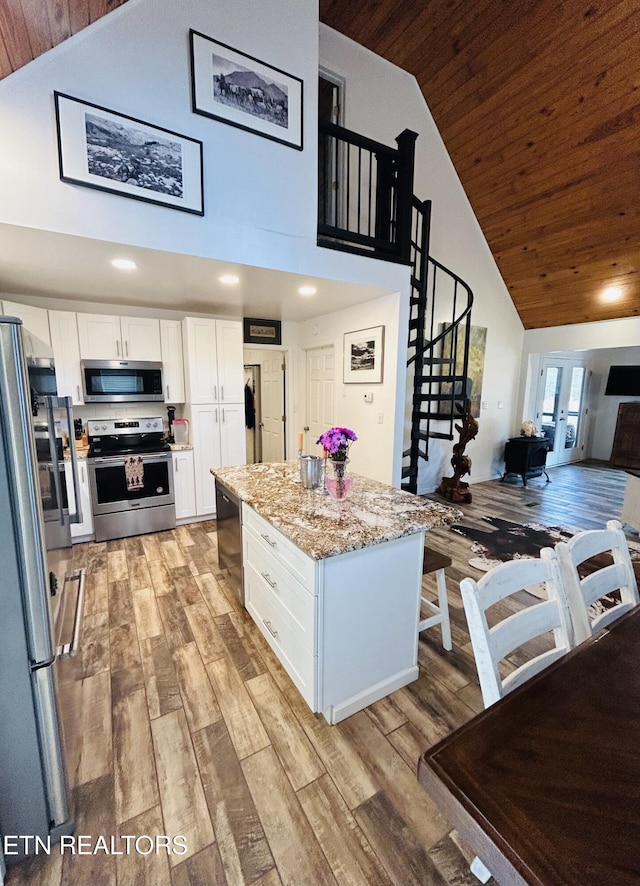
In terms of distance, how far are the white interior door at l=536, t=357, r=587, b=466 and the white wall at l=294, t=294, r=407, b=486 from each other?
423 centimetres

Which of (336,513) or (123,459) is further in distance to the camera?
(123,459)

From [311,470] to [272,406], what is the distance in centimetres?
346

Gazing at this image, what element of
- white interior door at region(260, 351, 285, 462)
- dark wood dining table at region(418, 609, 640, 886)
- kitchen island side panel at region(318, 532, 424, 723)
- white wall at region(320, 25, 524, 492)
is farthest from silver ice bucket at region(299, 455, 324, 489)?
white wall at region(320, 25, 524, 492)

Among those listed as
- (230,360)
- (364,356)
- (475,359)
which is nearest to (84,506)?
(230,360)

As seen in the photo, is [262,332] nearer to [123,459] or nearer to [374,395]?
[374,395]

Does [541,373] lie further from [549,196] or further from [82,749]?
[82,749]

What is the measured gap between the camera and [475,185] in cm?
471

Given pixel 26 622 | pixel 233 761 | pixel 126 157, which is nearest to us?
pixel 26 622

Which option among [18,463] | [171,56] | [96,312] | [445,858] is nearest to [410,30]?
[171,56]

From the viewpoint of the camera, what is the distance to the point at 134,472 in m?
3.58

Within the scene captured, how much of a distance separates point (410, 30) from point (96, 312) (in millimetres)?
4341

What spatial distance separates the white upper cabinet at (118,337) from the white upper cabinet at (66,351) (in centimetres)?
6

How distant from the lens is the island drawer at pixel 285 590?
62.1 inches

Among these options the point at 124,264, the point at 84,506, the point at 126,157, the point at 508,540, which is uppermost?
the point at 126,157
